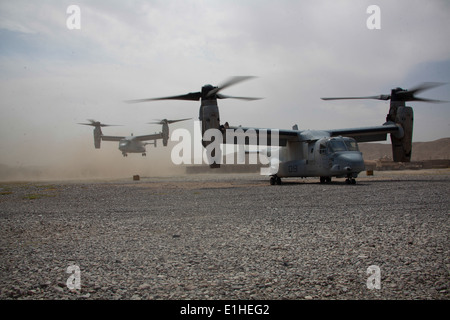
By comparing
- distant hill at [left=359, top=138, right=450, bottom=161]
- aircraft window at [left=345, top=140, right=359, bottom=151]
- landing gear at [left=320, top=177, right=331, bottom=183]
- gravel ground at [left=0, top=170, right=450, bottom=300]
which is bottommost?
gravel ground at [left=0, top=170, right=450, bottom=300]

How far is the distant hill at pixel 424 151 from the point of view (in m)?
117

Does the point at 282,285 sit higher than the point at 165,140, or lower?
lower

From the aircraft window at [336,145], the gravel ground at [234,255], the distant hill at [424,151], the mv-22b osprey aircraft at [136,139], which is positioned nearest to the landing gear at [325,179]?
the aircraft window at [336,145]

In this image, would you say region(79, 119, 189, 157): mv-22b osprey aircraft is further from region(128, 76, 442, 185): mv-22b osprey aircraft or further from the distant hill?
the distant hill

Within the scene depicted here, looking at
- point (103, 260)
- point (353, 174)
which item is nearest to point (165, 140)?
point (353, 174)

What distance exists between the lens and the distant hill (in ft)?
384

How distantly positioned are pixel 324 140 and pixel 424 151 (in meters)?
124

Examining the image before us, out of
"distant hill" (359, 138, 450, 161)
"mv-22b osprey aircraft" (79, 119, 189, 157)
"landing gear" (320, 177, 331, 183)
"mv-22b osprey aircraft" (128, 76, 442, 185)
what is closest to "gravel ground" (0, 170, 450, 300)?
"mv-22b osprey aircraft" (128, 76, 442, 185)

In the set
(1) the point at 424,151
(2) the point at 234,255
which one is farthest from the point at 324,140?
(1) the point at 424,151

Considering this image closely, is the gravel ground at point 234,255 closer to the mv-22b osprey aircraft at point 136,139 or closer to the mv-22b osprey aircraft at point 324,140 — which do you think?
the mv-22b osprey aircraft at point 324,140
